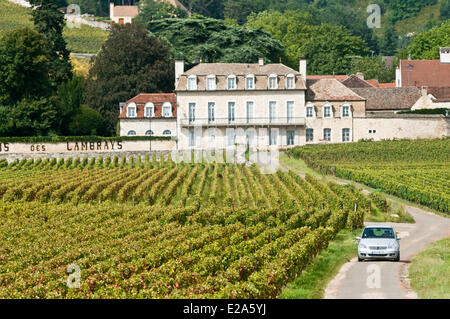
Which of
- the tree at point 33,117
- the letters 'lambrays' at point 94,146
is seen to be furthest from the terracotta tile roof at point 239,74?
the tree at point 33,117

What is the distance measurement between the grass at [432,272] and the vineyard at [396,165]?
13.8 metres

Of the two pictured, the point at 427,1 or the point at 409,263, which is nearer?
the point at 409,263

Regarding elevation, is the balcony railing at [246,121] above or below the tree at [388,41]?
below

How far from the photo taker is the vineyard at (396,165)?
4503 centimetres

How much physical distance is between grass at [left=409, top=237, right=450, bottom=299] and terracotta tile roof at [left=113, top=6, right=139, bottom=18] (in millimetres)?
123942

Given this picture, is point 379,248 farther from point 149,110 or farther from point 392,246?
point 149,110

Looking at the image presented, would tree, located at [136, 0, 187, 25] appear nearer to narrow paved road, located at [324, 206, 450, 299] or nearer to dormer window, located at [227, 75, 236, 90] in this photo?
dormer window, located at [227, 75, 236, 90]

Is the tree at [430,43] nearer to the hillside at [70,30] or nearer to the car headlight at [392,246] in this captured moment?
the hillside at [70,30]

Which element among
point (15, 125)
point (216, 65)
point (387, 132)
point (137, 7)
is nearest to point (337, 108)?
point (387, 132)

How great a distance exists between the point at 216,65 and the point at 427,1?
12255 centimetres

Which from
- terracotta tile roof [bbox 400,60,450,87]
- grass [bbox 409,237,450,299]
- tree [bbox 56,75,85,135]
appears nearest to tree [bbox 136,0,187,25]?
terracotta tile roof [bbox 400,60,450,87]

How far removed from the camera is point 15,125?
226 ft

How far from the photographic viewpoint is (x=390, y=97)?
79250mm
